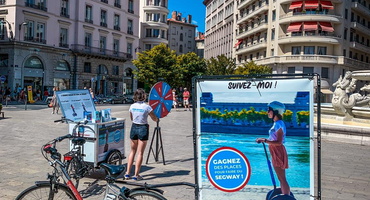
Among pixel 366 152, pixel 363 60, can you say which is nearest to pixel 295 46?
pixel 363 60

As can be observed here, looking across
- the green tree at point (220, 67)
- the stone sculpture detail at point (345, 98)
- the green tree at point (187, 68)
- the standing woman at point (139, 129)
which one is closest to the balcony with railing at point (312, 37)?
the green tree at point (220, 67)

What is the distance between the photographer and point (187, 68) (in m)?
44.4

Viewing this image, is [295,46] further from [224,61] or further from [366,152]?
[366,152]

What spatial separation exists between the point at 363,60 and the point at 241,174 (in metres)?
57.1

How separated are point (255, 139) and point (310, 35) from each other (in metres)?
44.4

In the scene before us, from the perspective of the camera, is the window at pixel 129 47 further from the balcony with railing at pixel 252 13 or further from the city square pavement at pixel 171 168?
the city square pavement at pixel 171 168

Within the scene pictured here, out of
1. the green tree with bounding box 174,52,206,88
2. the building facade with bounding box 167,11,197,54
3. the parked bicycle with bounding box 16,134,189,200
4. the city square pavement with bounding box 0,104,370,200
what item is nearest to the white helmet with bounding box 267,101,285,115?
the parked bicycle with bounding box 16,134,189,200

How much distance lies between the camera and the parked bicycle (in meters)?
3.64

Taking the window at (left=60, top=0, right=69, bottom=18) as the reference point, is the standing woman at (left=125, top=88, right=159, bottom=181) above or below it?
below

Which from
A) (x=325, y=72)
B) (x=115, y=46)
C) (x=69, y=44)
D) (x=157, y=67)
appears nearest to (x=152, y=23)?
(x=115, y=46)

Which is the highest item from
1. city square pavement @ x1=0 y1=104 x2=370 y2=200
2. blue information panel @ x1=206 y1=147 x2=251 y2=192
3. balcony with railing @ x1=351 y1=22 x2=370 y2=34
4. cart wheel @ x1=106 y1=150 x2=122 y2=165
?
balcony with railing @ x1=351 y1=22 x2=370 y2=34

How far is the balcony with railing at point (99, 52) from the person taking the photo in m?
45.4

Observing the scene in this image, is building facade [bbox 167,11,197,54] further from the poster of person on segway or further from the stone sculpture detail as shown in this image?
the poster of person on segway

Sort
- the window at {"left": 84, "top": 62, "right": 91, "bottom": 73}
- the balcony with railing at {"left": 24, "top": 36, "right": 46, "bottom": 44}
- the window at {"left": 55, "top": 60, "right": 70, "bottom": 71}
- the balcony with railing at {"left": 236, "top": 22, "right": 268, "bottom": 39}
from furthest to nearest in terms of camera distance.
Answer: the balcony with railing at {"left": 236, "top": 22, "right": 268, "bottom": 39}, the window at {"left": 84, "top": 62, "right": 91, "bottom": 73}, the window at {"left": 55, "top": 60, "right": 70, "bottom": 71}, the balcony with railing at {"left": 24, "top": 36, "right": 46, "bottom": 44}
